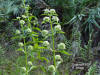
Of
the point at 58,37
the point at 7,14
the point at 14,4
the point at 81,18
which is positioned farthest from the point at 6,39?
the point at 81,18

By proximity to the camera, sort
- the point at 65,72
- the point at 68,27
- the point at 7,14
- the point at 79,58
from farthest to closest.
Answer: the point at 7,14, the point at 68,27, the point at 79,58, the point at 65,72

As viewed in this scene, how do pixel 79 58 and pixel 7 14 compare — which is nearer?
pixel 79 58

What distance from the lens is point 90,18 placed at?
289cm

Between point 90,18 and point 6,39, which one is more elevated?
point 90,18

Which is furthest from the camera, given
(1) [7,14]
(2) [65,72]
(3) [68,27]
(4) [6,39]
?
(1) [7,14]

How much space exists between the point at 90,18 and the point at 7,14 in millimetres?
1973

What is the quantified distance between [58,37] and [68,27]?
33 centimetres

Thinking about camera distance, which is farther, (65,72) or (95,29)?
(95,29)

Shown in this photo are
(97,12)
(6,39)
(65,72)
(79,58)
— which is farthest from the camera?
(6,39)

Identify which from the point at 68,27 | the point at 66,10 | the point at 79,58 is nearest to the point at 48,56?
the point at 79,58

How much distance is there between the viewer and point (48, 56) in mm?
2369

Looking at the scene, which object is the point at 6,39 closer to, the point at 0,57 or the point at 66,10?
the point at 0,57

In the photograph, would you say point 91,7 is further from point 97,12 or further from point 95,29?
point 95,29

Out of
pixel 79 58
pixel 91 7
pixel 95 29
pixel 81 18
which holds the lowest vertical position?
pixel 79 58
